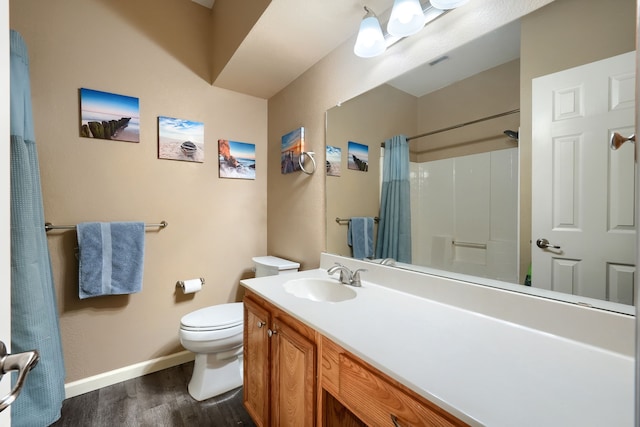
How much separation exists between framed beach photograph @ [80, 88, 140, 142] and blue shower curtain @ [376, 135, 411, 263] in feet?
5.59

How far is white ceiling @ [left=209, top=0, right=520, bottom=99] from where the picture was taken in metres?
1.03

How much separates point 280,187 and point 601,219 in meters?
1.86

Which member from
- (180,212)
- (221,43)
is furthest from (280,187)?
(221,43)

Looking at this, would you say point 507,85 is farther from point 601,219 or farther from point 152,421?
point 152,421

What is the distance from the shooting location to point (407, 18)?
3.74 ft

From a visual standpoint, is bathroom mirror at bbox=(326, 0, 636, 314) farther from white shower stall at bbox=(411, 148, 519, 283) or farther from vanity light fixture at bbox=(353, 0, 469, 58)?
vanity light fixture at bbox=(353, 0, 469, 58)

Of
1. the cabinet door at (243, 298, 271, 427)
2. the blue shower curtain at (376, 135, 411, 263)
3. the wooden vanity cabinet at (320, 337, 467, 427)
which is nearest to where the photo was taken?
the wooden vanity cabinet at (320, 337, 467, 427)

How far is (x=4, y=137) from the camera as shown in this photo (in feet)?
1.70

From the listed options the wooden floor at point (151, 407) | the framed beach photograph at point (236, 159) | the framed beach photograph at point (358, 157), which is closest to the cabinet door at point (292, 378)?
the wooden floor at point (151, 407)

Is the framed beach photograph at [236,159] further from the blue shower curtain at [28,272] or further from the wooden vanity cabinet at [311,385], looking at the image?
the wooden vanity cabinet at [311,385]

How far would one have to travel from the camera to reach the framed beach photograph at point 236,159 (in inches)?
86.0

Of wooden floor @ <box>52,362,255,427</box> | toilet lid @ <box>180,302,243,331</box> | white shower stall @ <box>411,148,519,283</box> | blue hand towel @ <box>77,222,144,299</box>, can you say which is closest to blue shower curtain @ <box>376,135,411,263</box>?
white shower stall @ <box>411,148,519,283</box>

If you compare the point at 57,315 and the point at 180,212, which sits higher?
the point at 180,212

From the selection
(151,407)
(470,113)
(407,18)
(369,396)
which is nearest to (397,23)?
(407,18)
